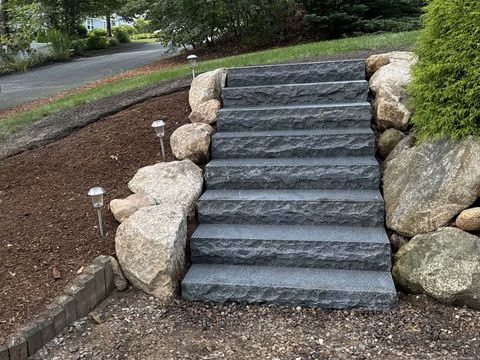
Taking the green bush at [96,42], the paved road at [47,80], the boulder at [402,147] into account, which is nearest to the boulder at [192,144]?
the boulder at [402,147]

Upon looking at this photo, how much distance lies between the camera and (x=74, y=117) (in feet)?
17.8

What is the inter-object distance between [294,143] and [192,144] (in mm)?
898

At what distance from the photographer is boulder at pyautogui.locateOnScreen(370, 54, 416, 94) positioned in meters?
3.95

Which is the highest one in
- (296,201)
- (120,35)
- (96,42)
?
(120,35)

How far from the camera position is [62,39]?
18234 millimetres

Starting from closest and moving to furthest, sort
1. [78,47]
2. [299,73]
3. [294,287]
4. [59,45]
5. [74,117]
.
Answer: [294,287] → [299,73] → [74,117] → [59,45] → [78,47]

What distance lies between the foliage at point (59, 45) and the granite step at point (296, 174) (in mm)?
16069

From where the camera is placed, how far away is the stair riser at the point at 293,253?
3.18 metres

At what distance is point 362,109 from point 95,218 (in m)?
2.42

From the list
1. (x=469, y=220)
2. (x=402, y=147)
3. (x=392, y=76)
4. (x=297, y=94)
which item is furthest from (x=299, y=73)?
(x=469, y=220)

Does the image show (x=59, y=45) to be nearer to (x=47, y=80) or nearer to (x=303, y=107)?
(x=47, y=80)

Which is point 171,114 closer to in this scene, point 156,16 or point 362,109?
point 362,109

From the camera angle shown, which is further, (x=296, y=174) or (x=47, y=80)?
(x=47, y=80)

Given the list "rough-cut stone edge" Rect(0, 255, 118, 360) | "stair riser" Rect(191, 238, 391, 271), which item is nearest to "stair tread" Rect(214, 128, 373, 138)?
"stair riser" Rect(191, 238, 391, 271)
